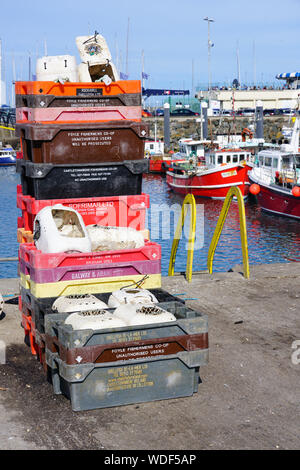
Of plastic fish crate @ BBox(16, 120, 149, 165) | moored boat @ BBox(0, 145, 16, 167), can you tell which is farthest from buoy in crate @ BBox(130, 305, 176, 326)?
moored boat @ BBox(0, 145, 16, 167)

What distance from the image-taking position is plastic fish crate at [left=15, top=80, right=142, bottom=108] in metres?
8.86

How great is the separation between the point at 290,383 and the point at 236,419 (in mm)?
1116

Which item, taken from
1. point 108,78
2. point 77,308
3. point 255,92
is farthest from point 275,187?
point 255,92

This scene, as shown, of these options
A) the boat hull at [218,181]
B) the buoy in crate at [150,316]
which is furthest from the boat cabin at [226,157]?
the buoy in crate at [150,316]

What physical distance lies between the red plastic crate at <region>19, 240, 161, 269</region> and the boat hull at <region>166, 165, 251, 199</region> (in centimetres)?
3609

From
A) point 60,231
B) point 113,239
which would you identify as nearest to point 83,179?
point 60,231

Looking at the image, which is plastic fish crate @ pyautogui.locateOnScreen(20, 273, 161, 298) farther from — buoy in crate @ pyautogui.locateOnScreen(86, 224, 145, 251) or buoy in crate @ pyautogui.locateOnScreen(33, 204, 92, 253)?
buoy in crate @ pyautogui.locateOnScreen(86, 224, 145, 251)

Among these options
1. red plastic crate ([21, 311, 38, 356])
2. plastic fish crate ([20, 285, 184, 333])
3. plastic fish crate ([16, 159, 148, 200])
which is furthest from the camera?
plastic fish crate ([16, 159, 148, 200])

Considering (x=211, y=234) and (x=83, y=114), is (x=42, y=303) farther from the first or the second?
(x=211, y=234)

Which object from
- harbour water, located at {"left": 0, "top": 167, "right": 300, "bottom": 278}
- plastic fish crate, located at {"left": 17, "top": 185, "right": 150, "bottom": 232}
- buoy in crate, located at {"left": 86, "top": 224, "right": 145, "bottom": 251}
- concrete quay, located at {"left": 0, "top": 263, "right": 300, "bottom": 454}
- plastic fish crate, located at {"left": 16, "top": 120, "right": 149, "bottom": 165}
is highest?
plastic fish crate, located at {"left": 16, "top": 120, "right": 149, "bottom": 165}

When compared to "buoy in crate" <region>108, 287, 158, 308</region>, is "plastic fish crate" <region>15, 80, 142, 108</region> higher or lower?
higher

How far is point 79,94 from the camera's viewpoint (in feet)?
29.9

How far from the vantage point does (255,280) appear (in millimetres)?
11430
